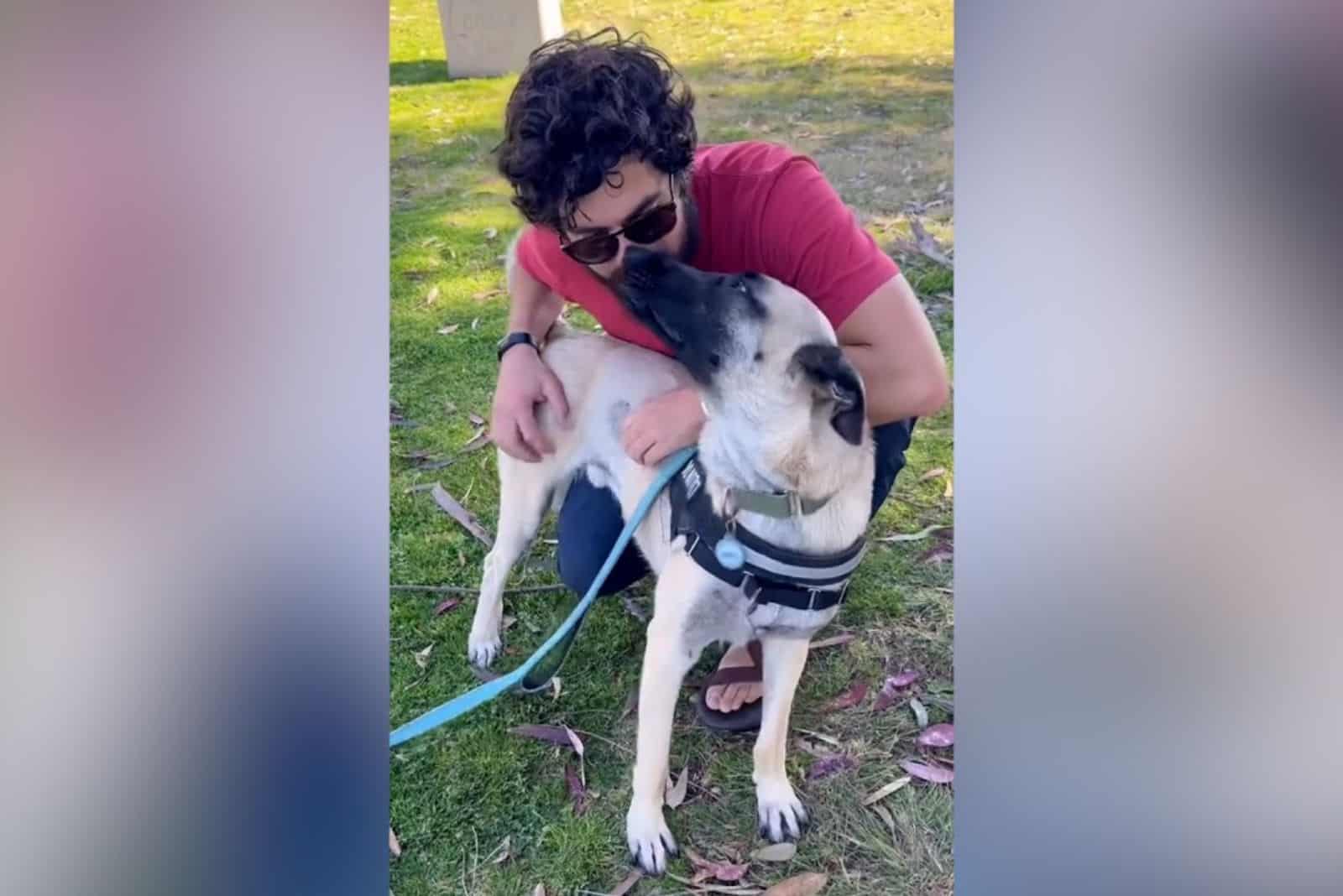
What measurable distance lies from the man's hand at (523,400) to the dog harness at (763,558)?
41cm

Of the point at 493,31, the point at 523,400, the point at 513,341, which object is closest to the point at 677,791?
the point at 523,400

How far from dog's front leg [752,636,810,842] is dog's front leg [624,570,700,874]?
0.15 meters

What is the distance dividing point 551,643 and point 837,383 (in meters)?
0.74

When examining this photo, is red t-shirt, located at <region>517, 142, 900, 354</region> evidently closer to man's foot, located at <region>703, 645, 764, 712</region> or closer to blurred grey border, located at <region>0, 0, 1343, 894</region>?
blurred grey border, located at <region>0, 0, 1343, 894</region>

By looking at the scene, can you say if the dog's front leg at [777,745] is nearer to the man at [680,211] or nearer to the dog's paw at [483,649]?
the man at [680,211]

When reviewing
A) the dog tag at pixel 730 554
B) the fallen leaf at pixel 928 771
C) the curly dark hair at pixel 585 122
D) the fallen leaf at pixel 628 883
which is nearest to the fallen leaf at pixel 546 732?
the fallen leaf at pixel 628 883

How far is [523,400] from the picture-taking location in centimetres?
195

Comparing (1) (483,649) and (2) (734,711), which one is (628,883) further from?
(1) (483,649)

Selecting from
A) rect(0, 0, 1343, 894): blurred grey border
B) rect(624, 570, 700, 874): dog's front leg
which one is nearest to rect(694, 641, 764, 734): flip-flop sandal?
rect(624, 570, 700, 874): dog's front leg
